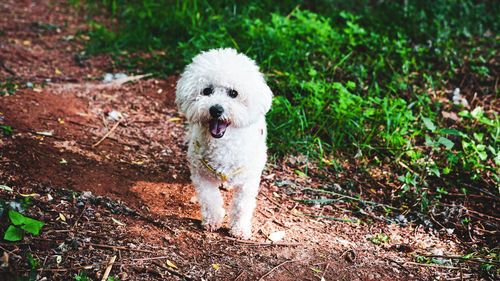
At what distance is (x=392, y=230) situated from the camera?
339cm

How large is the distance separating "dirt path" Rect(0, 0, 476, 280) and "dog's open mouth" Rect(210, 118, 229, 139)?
83 cm

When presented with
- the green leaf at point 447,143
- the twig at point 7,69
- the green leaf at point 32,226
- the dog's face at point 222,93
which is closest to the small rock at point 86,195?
the green leaf at point 32,226

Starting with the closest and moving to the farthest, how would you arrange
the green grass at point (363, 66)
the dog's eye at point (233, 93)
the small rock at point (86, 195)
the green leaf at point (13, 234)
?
1. the green leaf at point (13, 234)
2. the dog's eye at point (233, 93)
3. the small rock at point (86, 195)
4. the green grass at point (363, 66)

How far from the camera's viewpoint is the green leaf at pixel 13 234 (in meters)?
2.16

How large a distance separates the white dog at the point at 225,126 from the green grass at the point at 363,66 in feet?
4.03

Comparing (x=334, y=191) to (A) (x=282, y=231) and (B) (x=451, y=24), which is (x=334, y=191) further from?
(B) (x=451, y=24)

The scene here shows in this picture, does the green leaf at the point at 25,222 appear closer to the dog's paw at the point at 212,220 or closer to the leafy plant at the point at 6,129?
the dog's paw at the point at 212,220

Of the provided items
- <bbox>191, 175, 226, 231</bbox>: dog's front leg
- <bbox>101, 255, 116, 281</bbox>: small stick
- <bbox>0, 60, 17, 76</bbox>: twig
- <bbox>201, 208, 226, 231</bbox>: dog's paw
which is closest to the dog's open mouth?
<bbox>191, 175, 226, 231</bbox>: dog's front leg

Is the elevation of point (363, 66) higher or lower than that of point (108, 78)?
higher

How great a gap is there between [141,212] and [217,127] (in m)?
1.00

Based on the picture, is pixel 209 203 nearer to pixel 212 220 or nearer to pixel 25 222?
pixel 212 220

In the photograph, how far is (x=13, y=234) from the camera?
86.0 inches

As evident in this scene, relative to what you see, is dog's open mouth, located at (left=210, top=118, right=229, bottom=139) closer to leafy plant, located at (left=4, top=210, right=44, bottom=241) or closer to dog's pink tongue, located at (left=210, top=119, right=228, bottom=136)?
dog's pink tongue, located at (left=210, top=119, right=228, bottom=136)

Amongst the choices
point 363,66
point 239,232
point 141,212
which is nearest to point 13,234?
point 141,212
